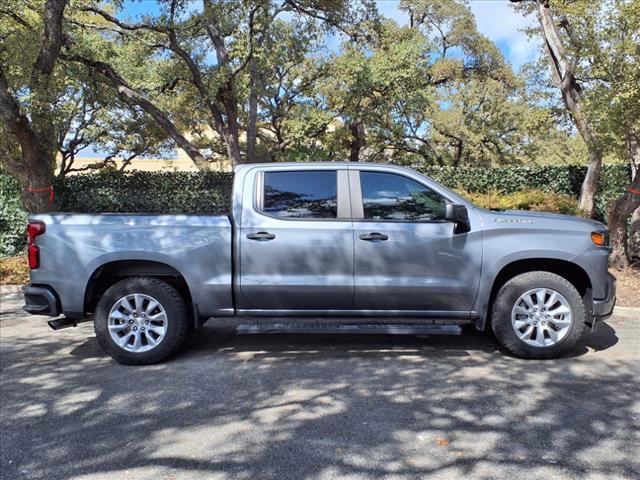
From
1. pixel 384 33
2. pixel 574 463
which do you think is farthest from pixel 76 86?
pixel 574 463

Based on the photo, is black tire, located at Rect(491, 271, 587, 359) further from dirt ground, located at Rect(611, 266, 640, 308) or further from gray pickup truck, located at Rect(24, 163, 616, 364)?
dirt ground, located at Rect(611, 266, 640, 308)

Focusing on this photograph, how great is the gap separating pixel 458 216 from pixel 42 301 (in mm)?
4025

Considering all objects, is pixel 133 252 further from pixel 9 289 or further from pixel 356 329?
pixel 9 289

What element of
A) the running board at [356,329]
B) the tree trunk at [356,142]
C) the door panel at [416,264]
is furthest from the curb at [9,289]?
the tree trunk at [356,142]

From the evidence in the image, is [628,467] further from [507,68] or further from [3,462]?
[507,68]

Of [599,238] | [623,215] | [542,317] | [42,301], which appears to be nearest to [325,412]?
[542,317]

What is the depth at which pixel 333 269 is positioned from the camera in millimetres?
5074

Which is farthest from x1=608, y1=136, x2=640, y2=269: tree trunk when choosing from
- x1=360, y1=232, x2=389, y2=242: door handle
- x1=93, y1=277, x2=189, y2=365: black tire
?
x1=93, y1=277, x2=189, y2=365: black tire

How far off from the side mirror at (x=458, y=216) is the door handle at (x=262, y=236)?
164cm

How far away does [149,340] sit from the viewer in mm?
5137

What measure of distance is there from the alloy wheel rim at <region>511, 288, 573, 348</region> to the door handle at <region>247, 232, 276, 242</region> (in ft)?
7.86

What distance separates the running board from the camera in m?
5.07

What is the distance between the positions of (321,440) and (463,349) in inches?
98.3

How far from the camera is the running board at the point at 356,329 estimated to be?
16.6 ft
